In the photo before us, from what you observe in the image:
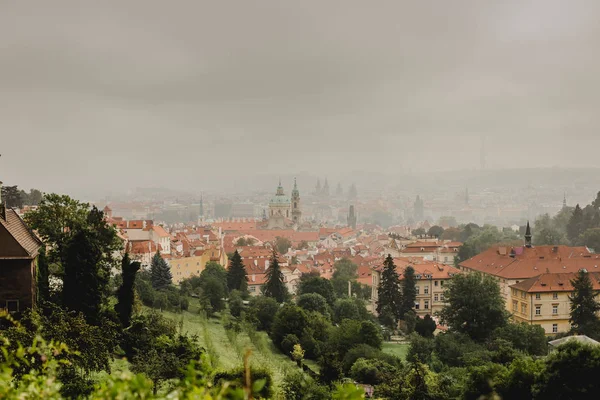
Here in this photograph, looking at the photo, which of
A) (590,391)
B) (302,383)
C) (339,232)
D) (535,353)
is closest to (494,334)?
(535,353)

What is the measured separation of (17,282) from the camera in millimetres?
20547

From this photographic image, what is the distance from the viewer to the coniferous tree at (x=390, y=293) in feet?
162

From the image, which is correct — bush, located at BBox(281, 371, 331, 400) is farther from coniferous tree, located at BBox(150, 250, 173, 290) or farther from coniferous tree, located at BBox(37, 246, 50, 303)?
coniferous tree, located at BBox(150, 250, 173, 290)

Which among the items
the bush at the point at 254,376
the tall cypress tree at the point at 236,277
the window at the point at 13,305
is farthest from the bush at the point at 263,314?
the window at the point at 13,305

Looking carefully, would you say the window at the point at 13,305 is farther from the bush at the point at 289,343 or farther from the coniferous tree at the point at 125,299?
the bush at the point at 289,343

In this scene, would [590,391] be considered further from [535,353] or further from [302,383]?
[535,353]

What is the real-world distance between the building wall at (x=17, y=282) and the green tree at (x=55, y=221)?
5672 mm

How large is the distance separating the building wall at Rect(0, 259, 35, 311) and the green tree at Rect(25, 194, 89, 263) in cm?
567

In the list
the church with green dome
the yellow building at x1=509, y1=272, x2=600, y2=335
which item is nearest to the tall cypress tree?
the yellow building at x1=509, y1=272, x2=600, y2=335

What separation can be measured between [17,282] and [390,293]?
33354 millimetres

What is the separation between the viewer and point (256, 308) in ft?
132

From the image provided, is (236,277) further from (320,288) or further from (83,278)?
(83,278)

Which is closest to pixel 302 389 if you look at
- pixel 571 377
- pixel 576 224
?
pixel 571 377

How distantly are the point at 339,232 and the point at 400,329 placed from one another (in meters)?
121
